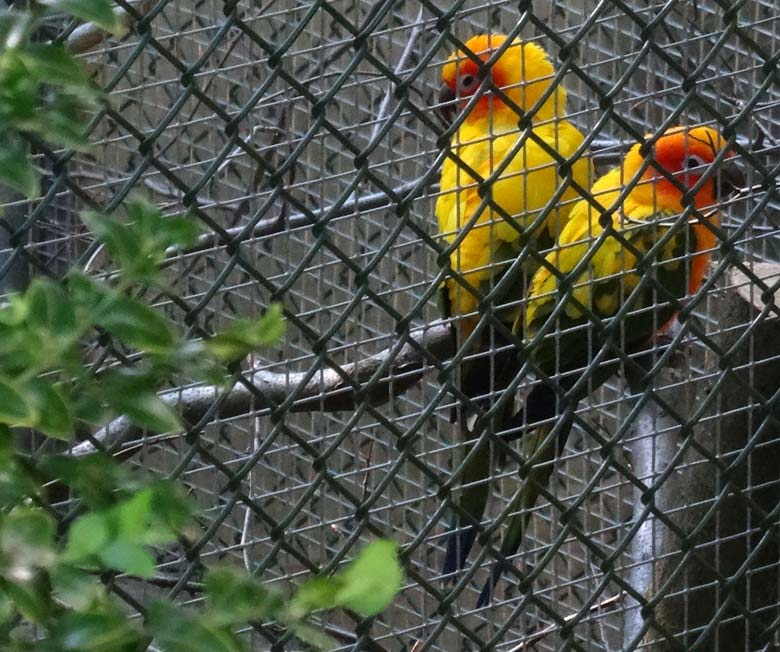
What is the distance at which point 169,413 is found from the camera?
1.61ft

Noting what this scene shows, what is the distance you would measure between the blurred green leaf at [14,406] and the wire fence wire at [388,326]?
0.52 meters

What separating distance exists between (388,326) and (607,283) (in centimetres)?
37

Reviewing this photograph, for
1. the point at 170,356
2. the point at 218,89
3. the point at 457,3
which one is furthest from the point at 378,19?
the point at 218,89

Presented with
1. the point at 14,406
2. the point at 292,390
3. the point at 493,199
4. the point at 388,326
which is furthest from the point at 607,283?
the point at 14,406

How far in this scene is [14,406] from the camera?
16.5 inches

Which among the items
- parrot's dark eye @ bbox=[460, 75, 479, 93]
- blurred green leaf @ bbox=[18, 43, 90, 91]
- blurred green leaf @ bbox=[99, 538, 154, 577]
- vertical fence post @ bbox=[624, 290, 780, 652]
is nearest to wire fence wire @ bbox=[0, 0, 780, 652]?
vertical fence post @ bbox=[624, 290, 780, 652]

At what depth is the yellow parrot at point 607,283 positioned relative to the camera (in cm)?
116

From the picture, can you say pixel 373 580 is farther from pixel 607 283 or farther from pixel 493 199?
pixel 607 283

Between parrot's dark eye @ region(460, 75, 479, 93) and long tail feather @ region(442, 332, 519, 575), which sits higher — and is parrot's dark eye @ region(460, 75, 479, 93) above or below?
above

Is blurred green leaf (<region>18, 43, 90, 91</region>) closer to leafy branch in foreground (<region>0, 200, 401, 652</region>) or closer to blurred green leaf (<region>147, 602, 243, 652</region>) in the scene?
leafy branch in foreground (<region>0, 200, 401, 652</region>)

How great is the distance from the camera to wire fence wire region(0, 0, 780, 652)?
1.03 metres

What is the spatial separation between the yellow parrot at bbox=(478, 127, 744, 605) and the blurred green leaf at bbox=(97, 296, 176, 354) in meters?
0.69

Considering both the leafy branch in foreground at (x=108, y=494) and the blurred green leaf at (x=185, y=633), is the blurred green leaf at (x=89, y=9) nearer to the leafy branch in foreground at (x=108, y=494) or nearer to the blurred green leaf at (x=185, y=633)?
the leafy branch in foreground at (x=108, y=494)

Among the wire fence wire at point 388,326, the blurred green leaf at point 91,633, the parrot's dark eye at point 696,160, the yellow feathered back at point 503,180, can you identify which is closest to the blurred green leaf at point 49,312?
the blurred green leaf at point 91,633
